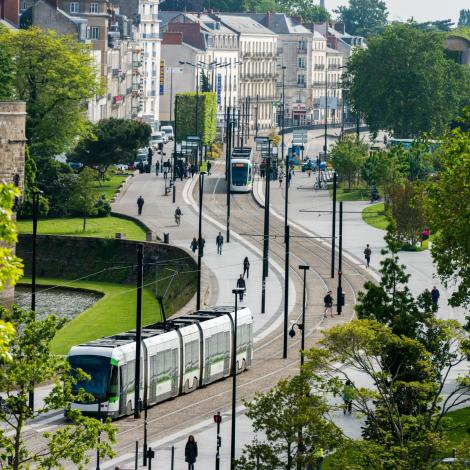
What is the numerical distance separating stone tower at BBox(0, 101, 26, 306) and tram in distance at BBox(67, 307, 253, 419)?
115 ft

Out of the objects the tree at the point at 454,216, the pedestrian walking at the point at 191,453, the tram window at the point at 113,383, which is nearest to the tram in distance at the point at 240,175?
the tree at the point at 454,216

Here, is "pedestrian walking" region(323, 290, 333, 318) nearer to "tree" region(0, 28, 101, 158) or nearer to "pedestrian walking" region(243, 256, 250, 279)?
"pedestrian walking" region(243, 256, 250, 279)

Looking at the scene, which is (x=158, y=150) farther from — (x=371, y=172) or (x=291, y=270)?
(x=291, y=270)

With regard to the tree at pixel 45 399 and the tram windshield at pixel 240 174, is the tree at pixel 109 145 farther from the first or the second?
the tree at pixel 45 399

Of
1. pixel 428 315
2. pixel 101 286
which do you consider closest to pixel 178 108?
pixel 101 286

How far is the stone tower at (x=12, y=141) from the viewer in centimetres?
11275

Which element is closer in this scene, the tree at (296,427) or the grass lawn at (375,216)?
the tree at (296,427)

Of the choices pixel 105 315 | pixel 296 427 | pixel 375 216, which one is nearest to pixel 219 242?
pixel 105 315

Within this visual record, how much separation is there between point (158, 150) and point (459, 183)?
4841 inches

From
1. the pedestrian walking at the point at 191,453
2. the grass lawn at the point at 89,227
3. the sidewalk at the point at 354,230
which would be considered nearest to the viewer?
the pedestrian walking at the point at 191,453

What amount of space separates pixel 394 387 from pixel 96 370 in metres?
17.4

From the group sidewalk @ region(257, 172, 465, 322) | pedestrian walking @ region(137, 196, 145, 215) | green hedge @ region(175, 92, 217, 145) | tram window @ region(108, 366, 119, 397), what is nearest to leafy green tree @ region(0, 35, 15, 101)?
pedestrian walking @ region(137, 196, 145, 215)

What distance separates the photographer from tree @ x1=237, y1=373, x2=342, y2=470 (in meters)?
50.4

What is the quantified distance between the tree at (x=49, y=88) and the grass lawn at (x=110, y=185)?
503cm
